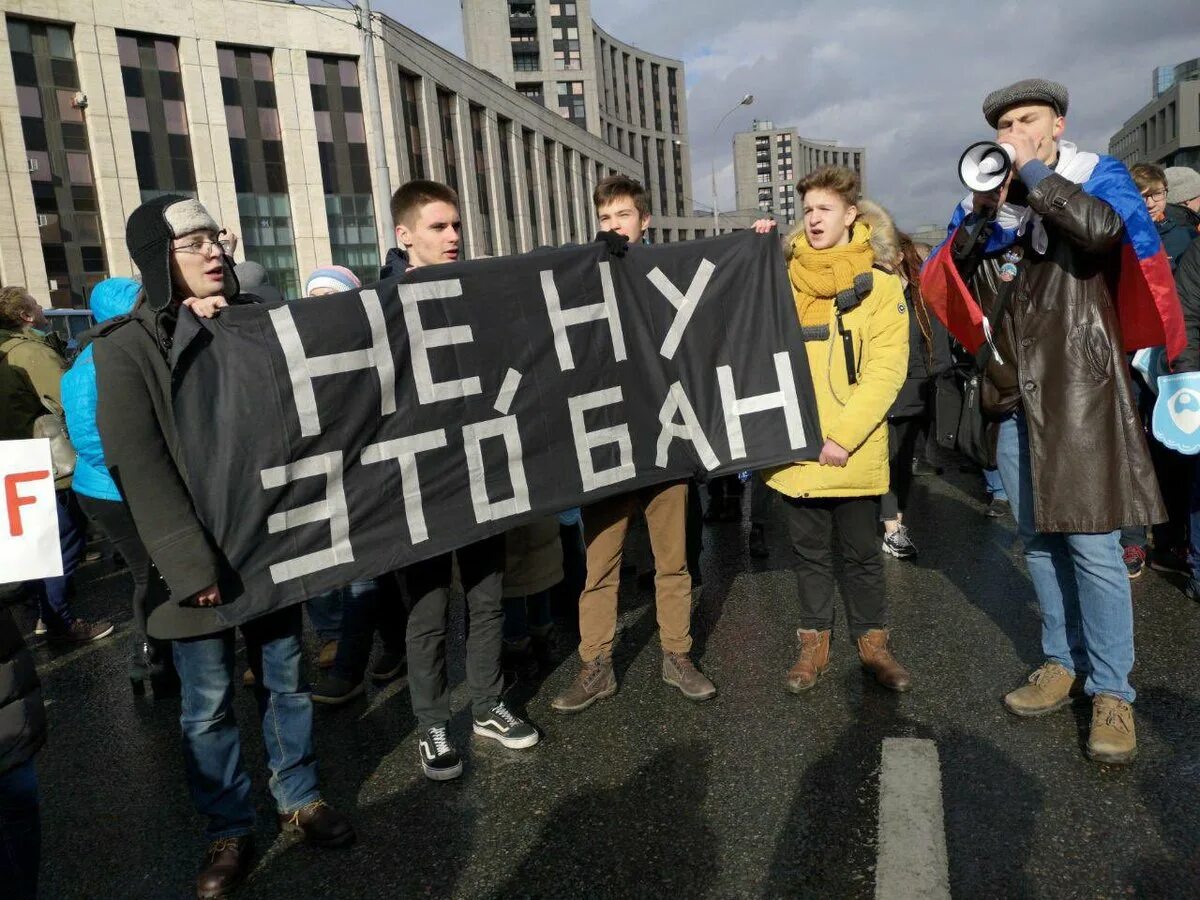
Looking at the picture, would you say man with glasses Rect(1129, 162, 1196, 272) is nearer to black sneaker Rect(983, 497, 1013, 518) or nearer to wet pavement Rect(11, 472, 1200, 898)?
wet pavement Rect(11, 472, 1200, 898)

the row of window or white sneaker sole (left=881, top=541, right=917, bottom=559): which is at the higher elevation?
the row of window

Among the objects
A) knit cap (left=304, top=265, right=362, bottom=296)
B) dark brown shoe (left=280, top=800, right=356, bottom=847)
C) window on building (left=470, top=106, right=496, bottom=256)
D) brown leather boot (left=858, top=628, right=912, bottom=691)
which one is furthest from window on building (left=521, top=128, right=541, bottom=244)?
dark brown shoe (left=280, top=800, right=356, bottom=847)

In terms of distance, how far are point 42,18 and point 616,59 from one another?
76884mm

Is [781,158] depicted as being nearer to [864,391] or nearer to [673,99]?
[673,99]

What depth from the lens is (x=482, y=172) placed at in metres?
44.8

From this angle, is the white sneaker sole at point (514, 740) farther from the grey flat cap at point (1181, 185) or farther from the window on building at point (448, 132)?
the window on building at point (448, 132)

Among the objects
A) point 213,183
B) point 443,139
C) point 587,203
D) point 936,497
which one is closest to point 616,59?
point 587,203

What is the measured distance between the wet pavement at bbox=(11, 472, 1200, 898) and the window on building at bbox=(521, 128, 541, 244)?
162 feet

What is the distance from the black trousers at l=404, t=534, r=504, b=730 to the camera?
3.02 meters

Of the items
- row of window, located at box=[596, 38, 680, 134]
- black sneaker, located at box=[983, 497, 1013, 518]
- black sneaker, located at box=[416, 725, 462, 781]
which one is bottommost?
black sneaker, located at box=[983, 497, 1013, 518]

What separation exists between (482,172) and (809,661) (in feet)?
148

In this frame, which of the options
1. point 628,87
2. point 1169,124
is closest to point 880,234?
point 1169,124

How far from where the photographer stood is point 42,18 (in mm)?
29234

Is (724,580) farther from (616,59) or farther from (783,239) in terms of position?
(616,59)
